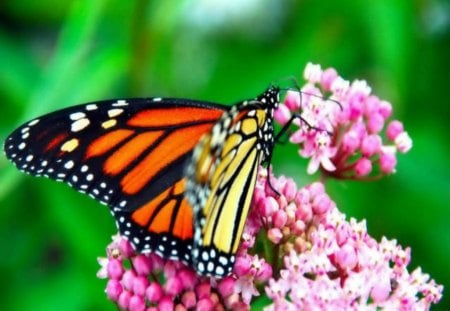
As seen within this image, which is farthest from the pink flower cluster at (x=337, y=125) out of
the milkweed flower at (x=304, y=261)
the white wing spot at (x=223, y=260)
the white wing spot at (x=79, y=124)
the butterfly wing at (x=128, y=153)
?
the white wing spot at (x=79, y=124)

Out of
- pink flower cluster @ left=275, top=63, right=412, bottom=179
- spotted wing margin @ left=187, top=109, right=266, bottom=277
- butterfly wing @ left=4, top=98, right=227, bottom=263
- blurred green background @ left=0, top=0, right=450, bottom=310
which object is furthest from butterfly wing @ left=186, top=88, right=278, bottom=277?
blurred green background @ left=0, top=0, right=450, bottom=310

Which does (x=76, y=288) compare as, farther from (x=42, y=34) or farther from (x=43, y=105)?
(x=42, y=34)

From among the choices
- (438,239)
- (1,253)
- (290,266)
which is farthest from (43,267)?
(290,266)

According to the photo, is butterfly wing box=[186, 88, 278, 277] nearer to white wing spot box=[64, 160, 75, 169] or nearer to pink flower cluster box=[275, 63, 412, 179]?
pink flower cluster box=[275, 63, 412, 179]

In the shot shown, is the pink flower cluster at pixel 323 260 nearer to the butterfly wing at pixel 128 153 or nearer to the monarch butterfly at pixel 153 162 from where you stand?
the monarch butterfly at pixel 153 162

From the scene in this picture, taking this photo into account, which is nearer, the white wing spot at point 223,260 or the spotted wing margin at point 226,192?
the spotted wing margin at point 226,192
